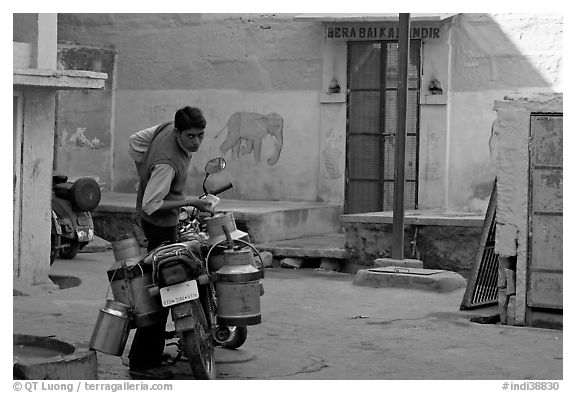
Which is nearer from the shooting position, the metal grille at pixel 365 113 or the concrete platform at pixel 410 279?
the concrete platform at pixel 410 279

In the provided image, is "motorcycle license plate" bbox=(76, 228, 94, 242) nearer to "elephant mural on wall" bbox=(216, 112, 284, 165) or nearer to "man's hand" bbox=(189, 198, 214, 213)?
"elephant mural on wall" bbox=(216, 112, 284, 165)

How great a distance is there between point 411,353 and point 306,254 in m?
5.41

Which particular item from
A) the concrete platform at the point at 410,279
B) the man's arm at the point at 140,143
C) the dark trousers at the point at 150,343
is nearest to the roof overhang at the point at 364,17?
the concrete platform at the point at 410,279

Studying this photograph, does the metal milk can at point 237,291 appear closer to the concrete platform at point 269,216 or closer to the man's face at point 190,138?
the man's face at point 190,138

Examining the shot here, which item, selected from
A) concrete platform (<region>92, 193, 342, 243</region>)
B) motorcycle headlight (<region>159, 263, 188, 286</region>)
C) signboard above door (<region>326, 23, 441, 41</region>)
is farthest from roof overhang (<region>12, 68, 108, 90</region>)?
signboard above door (<region>326, 23, 441, 41</region>)

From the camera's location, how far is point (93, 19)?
637 inches

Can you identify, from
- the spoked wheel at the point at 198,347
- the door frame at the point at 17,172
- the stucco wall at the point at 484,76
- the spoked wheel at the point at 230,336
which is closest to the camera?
the spoked wheel at the point at 198,347

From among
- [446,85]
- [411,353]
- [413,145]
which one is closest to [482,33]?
[446,85]

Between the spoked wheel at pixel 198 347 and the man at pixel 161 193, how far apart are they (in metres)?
0.27

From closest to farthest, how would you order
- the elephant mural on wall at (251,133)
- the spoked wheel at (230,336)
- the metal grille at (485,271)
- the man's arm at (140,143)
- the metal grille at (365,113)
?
the man's arm at (140,143), the spoked wheel at (230,336), the metal grille at (485,271), the metal grille at (365,113), the elephant mural on wall at (251,133)

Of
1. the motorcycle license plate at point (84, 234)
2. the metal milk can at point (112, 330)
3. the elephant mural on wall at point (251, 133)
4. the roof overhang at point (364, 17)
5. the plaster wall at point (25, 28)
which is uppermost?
the roof overhang at point (364, 17)

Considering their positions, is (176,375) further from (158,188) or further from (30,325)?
(30,325)

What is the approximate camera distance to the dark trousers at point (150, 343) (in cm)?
661

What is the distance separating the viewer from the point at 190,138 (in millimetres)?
6633
